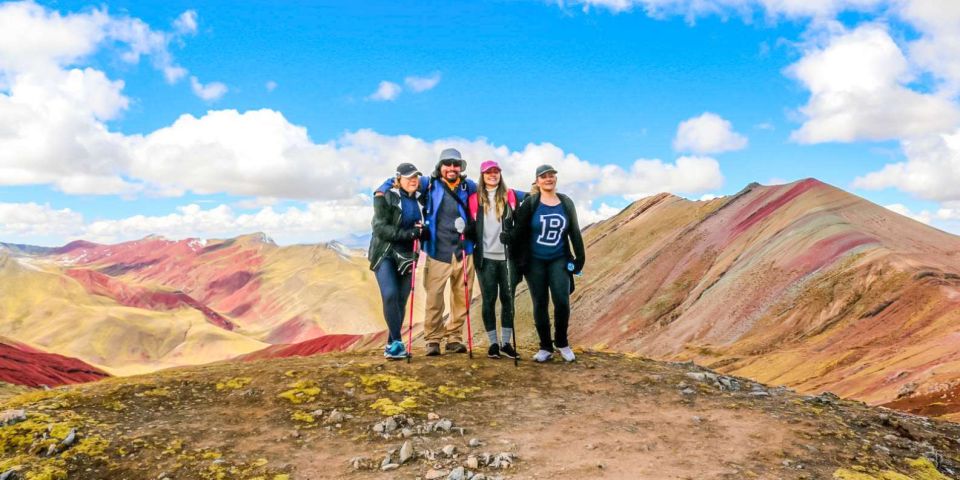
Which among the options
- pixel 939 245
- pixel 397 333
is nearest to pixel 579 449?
pixel 397 333

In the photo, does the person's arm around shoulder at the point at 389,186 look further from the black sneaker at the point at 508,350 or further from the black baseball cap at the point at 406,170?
the black sneaker at the point at 508,350

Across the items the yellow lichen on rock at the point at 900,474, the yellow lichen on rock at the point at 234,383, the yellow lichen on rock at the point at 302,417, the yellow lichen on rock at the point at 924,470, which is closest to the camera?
the yellow lichen on rock at the point at 900,474

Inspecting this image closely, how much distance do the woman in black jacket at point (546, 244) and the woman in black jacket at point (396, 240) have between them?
1.78 meters

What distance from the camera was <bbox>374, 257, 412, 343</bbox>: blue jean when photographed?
9.73m

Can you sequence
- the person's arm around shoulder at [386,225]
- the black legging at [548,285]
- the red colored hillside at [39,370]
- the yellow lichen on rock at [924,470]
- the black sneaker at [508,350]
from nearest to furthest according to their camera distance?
the yellow lichen on rock at [924,470]
the person's arm around shoulder at [386,225]
the black legging at [548,285]
the black sneaker at [508,350]
the red colored hillside at [39,370]

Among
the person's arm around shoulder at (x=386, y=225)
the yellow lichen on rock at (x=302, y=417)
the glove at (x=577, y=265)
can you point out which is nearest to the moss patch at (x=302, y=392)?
the yellow lichen on rock at (x=302, y=417)

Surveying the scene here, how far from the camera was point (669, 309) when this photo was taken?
4347 centimetres

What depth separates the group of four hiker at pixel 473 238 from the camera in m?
9.72

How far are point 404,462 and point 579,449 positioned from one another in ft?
6.32

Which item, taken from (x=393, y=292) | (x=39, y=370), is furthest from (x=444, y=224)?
(x=39, y=370)

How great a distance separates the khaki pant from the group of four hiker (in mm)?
19

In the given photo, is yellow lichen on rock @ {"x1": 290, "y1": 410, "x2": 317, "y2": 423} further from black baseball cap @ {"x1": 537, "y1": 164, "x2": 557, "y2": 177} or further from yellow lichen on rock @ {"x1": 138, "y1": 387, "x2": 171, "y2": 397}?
black baseball cap @ {"x1": 537, "y1": 164, "x2": 557, "y2": 177}

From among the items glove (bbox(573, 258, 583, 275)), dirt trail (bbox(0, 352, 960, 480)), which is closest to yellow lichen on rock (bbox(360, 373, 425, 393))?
dirt trail (bbox(0, 352, 960, 480))

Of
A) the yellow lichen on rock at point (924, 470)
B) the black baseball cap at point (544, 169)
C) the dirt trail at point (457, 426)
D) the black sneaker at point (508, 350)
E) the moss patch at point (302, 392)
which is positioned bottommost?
the yellow lichen on rock at point (924, 470)
